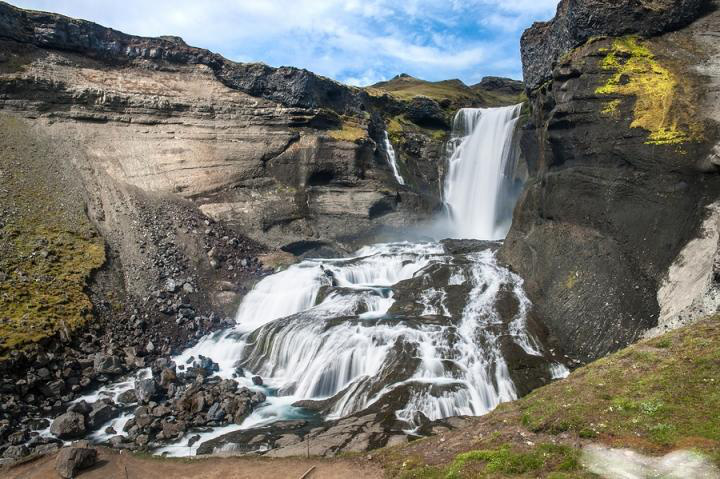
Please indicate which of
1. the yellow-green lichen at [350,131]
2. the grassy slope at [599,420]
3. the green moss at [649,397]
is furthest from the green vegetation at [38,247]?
the yellow-green lichen at [350,131]

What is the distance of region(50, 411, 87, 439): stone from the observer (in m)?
18.5

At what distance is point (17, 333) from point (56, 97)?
29768mm

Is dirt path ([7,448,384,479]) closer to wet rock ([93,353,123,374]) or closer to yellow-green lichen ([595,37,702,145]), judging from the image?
wet rock ([93,353,123,374])

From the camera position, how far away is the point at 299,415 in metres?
19.9

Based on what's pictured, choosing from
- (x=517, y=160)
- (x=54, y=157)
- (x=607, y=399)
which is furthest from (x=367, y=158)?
(x=607, y=399)

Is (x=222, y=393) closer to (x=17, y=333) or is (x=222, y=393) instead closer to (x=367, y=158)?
(x=17, y=333)

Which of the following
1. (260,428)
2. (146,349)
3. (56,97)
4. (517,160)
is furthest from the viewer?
(517,160)

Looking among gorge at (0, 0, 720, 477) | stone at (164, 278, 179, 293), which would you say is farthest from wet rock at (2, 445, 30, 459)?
stone at (164, 278, 179, 293)

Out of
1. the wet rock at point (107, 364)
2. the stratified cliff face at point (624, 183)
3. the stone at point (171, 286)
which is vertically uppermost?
the stratified cliff face at point (624, 183)

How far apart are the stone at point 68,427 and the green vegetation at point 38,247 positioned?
219 inches

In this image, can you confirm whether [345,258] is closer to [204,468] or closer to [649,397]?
[204,468]

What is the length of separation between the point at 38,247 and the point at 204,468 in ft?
72.1

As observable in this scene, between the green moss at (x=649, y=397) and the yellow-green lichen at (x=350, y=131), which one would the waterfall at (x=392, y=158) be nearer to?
the yellow-green lichen at (x=350, y=131)

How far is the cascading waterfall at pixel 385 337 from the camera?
19969 millimetres
